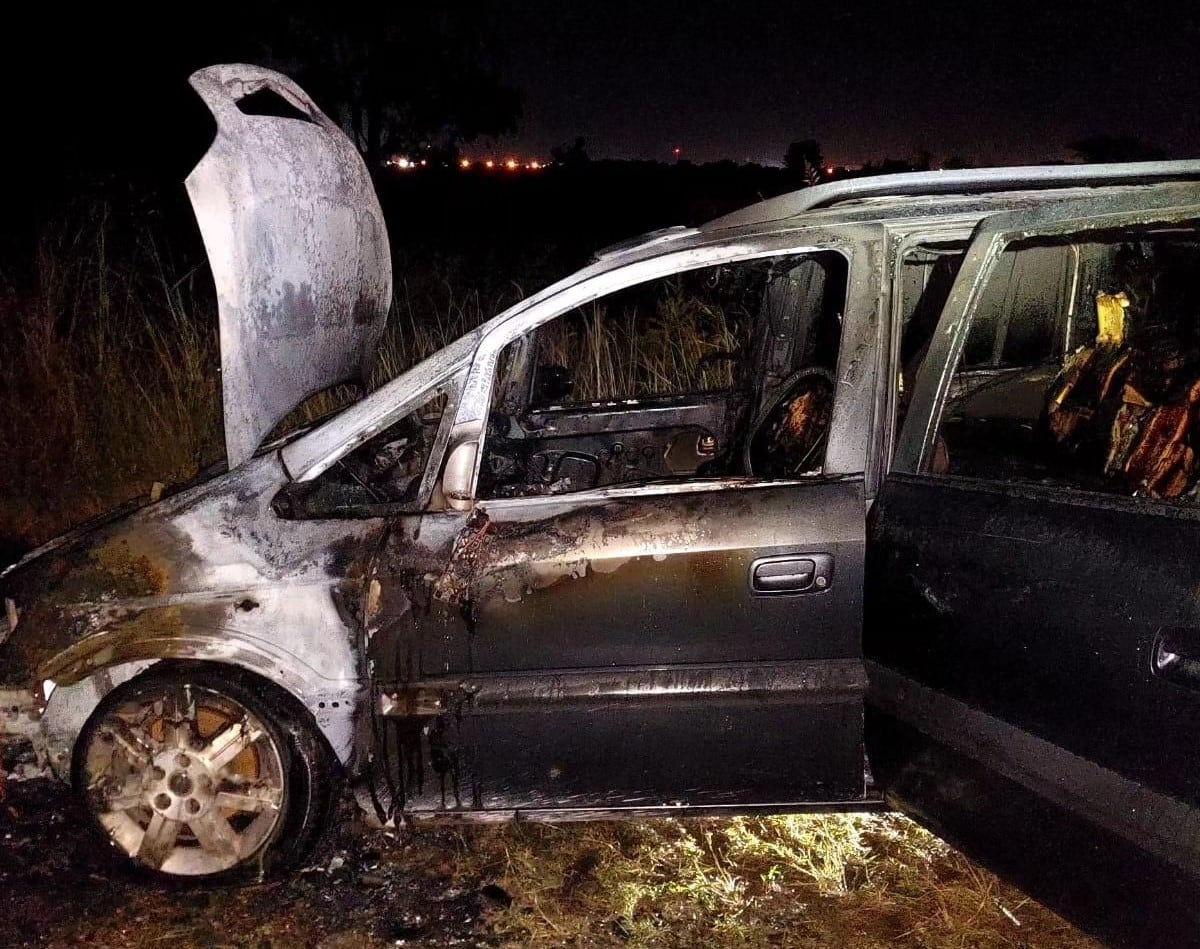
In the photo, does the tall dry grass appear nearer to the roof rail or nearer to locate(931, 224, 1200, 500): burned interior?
the roof rail

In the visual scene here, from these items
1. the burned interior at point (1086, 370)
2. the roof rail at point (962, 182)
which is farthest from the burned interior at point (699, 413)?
the burned interior at point (1086, 370)

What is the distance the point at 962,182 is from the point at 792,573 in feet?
4.77

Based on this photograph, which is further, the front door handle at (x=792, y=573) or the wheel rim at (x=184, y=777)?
the wheel rim at (x=184, y=777)

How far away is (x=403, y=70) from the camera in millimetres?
26859

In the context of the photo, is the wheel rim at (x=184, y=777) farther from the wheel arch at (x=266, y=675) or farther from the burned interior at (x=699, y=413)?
the burned interior at (x=699, y=413)

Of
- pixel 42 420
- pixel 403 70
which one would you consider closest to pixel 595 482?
pixel 42 420

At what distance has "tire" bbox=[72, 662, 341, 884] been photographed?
261 centimetres

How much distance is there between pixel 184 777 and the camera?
2643 mm

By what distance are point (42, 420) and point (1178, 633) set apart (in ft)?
21.5

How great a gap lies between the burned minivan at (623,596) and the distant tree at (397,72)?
23.4m

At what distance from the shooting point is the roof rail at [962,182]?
295 centimetres

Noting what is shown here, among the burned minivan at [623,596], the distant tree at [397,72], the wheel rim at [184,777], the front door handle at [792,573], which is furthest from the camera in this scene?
the distant tree at [397,72]

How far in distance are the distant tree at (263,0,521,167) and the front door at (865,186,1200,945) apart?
2409cm

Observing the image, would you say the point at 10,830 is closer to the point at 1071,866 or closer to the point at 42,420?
the point at 1071,866
